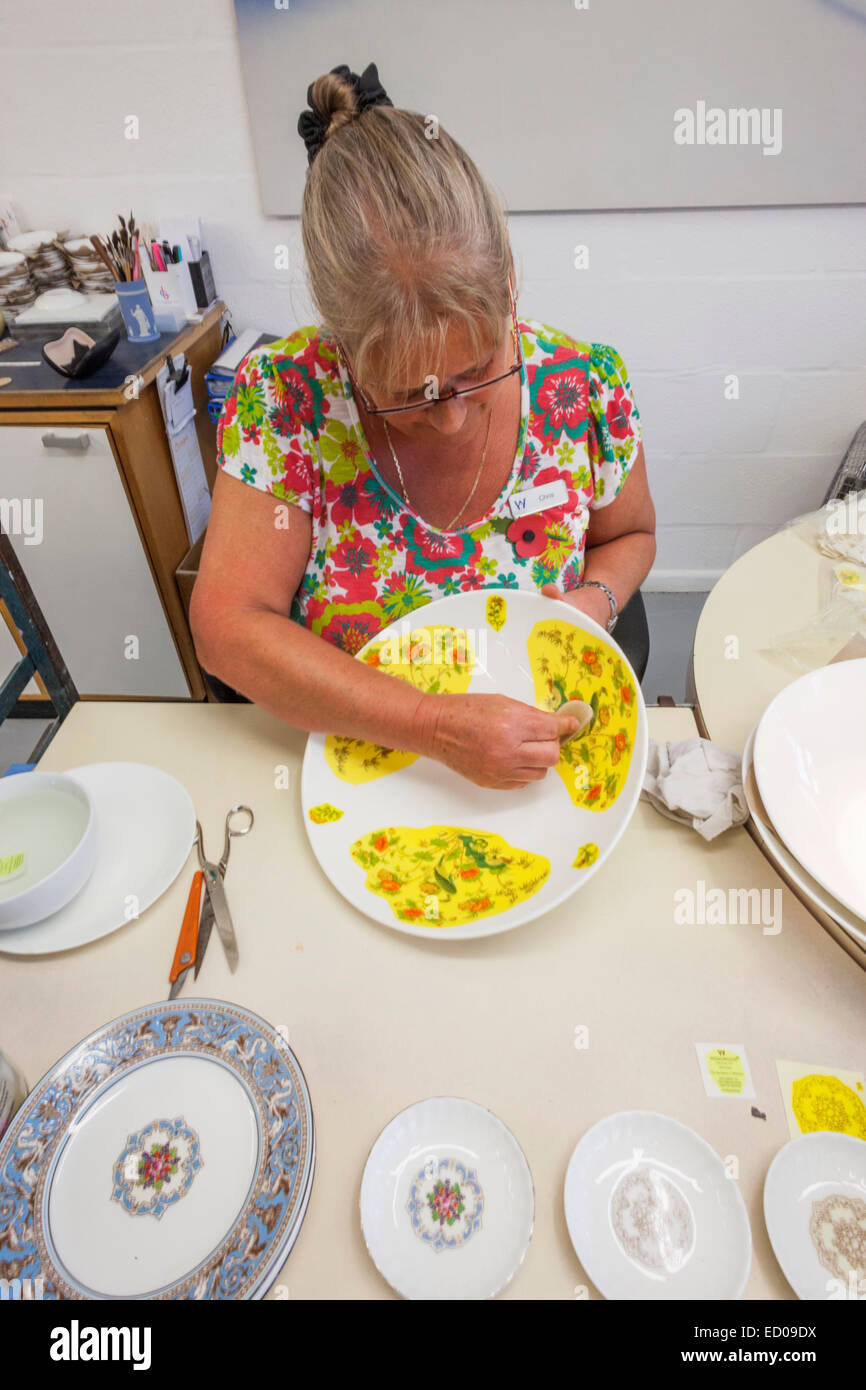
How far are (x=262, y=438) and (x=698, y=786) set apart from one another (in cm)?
75

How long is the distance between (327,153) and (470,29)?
133 cm

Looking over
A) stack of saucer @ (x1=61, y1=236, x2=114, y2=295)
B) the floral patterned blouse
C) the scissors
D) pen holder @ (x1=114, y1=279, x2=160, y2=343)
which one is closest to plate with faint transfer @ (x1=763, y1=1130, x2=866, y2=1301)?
the scissors

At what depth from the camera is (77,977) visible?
2.53 feet

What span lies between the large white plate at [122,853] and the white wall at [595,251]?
136 cm

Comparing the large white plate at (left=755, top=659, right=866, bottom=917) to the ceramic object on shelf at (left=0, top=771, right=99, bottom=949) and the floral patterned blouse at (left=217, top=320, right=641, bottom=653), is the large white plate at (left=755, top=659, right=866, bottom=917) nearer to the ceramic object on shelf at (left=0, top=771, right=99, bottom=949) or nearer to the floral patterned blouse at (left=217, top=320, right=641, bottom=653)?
the floral patterned blouse at (left=217, top=320, right=641, bottom=653)

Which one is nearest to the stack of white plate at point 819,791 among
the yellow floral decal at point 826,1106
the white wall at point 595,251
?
the yellow floral decal at point 826,1106

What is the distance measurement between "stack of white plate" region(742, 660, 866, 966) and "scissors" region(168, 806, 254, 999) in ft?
1.96

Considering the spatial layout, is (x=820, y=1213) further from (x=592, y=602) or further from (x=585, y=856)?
(x=592, y=602)

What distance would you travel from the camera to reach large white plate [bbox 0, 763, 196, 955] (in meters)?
0.79

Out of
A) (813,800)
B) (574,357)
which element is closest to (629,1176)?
(813,800)

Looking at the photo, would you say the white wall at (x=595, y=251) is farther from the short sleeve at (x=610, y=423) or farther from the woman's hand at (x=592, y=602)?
the woman's hand at (x=592, y=602)

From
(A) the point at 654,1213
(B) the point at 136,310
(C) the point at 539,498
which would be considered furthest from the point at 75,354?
(A) the point at 654,1213

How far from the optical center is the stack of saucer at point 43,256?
6.25 ft
